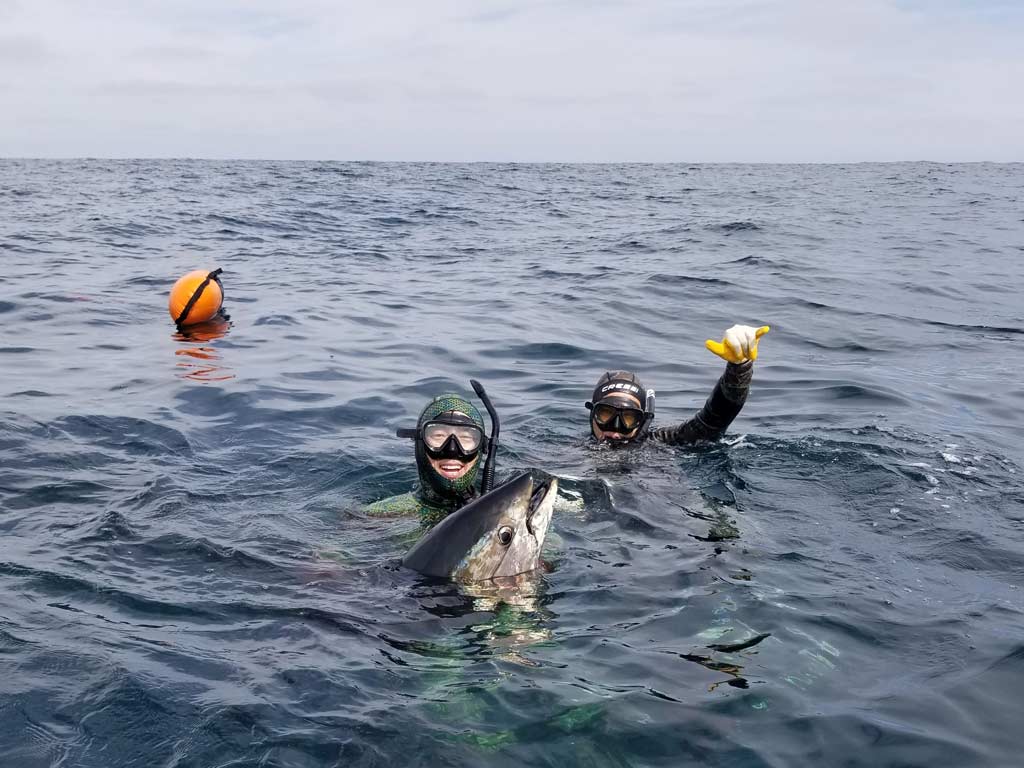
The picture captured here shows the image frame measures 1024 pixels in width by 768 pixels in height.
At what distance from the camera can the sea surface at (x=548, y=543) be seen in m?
4.01

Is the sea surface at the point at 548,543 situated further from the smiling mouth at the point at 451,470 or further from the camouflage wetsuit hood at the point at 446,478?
the smiling mouth at the point at 451,470

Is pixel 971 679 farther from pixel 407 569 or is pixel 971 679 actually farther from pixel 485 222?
pixel 485 222

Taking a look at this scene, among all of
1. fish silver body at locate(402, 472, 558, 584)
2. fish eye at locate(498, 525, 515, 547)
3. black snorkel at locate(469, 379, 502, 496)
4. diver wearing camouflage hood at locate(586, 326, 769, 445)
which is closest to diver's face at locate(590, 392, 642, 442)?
diver wearing camouflage hood at locate(586, 326, 769, 445)

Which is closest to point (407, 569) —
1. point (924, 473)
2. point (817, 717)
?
point (817, 717)

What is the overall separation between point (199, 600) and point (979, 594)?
14.5 feet

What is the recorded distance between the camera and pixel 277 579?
559 centimetres

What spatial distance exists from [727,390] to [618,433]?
1169 mm

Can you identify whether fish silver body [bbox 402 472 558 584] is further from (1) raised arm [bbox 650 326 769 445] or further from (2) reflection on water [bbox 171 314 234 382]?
(2) reflection on water [bbox 171 314 234 382]

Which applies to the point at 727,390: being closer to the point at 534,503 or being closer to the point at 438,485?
the point at 438,485

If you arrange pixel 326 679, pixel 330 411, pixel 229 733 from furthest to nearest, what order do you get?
pixel 330 411, pixel 326 679, pixel 229 733

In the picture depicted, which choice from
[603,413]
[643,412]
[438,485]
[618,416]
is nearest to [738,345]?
[643,412]

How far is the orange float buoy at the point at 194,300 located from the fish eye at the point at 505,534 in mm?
9615

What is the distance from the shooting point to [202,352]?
12.3m

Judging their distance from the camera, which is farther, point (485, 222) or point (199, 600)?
point (485, 222)
